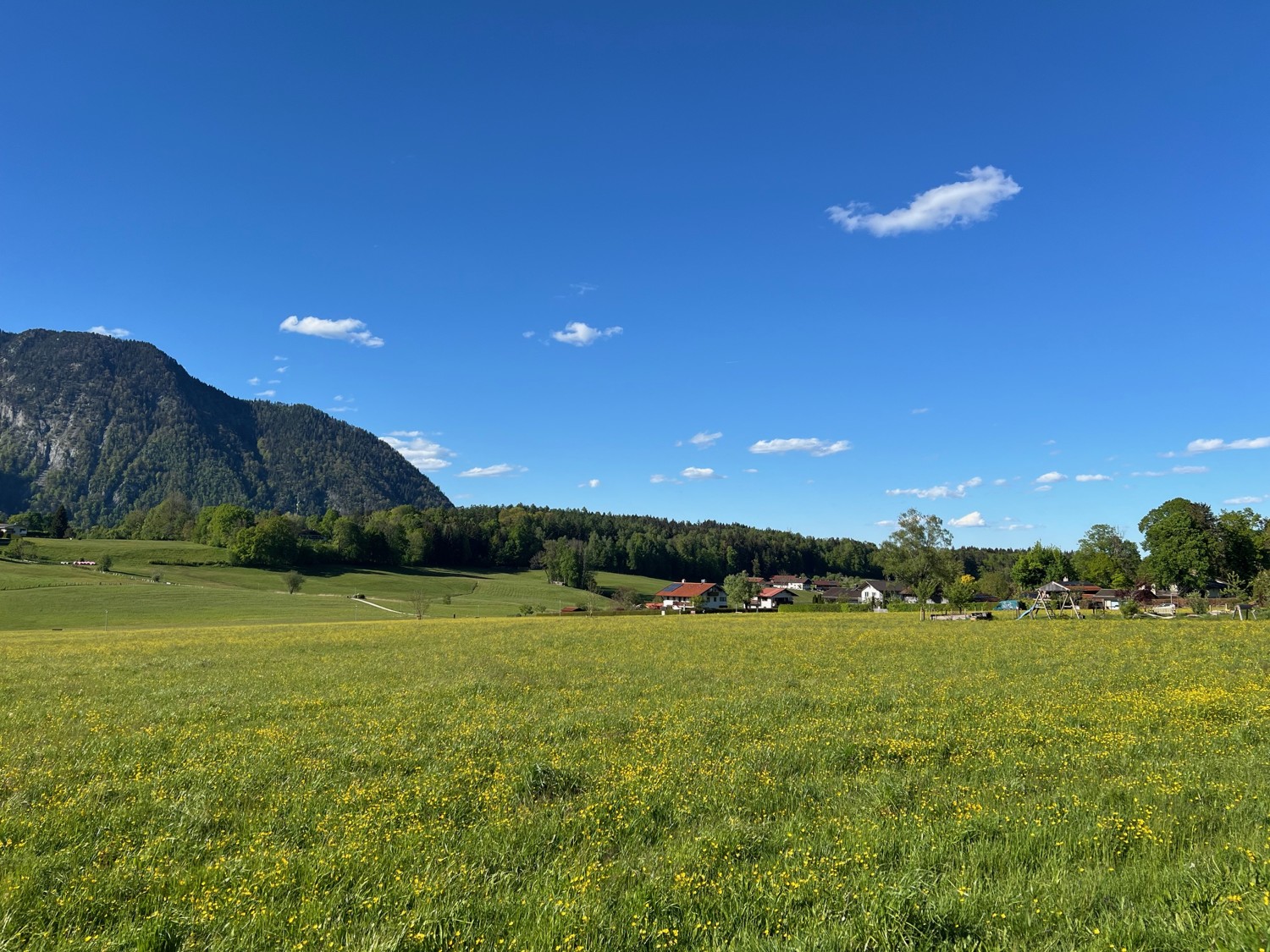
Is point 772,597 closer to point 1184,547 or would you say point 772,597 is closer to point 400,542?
point 1184,547

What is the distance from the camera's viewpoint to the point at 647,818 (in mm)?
8523

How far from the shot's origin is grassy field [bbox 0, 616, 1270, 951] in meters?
5.80

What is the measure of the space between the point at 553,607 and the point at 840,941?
4026 inches

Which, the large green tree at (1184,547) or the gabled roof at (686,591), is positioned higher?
the large green tree at (1184,547)

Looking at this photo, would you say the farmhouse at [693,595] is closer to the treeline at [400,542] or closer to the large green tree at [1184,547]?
the treeline at [400,542]

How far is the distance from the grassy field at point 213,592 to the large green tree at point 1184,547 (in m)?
91.3

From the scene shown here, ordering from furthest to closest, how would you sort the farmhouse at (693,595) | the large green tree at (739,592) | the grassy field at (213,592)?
1. the farmhouse at (693,595)
2. the large green tree at (739,592)
3. the grassy field at (213,592)

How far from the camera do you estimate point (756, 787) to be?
9625mm

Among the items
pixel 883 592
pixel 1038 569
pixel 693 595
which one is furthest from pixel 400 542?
pixel 1038 569

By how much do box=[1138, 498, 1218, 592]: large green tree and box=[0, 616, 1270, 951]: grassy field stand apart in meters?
109

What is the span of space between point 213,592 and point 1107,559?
169 meters

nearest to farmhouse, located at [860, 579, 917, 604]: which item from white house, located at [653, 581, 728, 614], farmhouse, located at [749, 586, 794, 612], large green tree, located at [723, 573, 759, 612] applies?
farmhouse, located at [749, 586, 794, 612]

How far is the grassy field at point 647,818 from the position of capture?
5801mm

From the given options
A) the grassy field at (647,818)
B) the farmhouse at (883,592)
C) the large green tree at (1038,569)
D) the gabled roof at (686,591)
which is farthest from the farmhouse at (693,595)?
the grassy field at (647,818)
